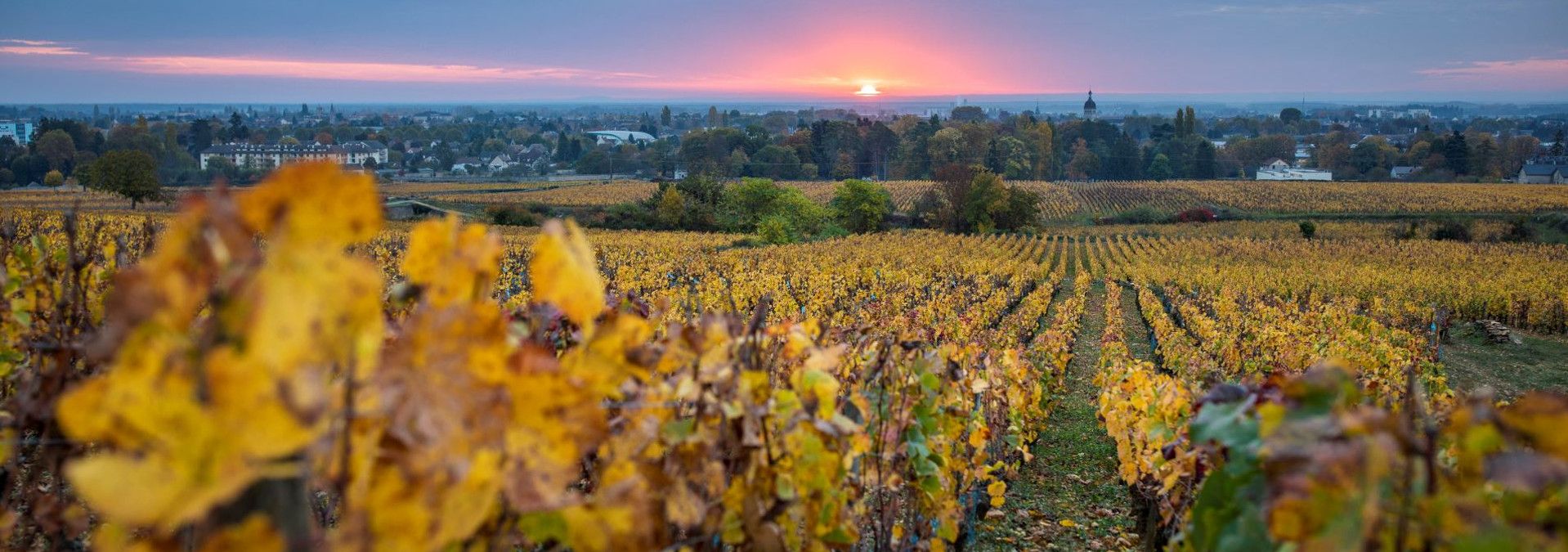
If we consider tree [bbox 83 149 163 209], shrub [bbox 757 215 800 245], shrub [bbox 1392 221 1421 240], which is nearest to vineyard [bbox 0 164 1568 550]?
shrub [bbox 757 215 800 245]

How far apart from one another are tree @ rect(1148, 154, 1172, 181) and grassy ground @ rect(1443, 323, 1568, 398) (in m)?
87.4

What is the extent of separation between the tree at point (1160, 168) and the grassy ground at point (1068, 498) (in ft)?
338

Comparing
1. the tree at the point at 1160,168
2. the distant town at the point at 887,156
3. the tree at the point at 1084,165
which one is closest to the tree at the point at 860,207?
the distant town at the point at 887,156

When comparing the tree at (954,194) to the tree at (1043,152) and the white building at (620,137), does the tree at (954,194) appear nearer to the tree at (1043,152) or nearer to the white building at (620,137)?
the tree at (1043,152)

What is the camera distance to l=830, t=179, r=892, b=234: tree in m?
56.9

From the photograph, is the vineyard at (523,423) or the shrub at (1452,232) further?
the shrub at (1452,232)

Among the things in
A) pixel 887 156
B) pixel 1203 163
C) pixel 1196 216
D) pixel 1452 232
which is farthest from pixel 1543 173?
pixel 887 156

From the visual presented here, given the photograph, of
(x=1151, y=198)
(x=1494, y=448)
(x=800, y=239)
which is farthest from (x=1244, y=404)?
(x=1151, y=198)

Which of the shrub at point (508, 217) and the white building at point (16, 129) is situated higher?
the white building at point (16, 129)

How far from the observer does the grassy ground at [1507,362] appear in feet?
56.8

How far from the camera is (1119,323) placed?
774 inches

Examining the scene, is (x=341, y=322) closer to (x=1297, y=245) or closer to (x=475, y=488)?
(x=475, y=488)

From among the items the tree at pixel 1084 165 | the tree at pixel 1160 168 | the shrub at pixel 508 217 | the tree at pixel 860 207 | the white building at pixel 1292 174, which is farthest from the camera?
the tree at pixel 1084 165

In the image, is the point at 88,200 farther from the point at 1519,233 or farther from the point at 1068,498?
the point at 1519,233
